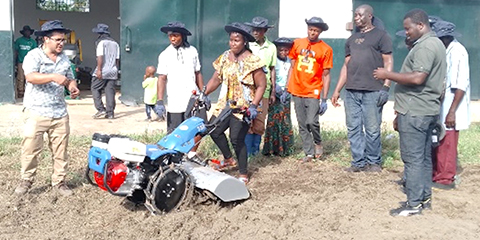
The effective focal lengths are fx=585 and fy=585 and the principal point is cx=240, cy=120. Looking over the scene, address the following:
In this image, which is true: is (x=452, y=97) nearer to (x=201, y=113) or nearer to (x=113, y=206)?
(x=201, y=113)

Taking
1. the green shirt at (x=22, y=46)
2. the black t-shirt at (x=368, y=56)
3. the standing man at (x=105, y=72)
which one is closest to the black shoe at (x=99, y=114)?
the standing man at (x=105, y=72)

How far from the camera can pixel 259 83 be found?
21.2ft

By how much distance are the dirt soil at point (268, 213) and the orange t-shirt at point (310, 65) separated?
1.16 m

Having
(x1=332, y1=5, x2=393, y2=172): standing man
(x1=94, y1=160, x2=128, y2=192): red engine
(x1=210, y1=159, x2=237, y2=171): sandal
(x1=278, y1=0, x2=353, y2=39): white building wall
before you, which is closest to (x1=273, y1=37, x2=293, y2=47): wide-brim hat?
(x1=332, y1=5, x2=393, y2=172): standing man

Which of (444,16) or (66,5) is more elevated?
(66,5)

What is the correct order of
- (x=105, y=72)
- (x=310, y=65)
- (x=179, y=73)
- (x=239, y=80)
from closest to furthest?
(x=239, y=80)
(x=179, y=73)
(x=310, y=65)
(x=105, y=72)

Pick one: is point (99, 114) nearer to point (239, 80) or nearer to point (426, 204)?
point (239, 80)

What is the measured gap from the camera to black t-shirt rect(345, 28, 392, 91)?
6887 millimetres

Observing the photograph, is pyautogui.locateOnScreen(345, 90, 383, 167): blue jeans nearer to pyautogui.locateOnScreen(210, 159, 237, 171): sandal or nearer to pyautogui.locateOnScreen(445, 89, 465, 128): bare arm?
pyautogui.locateOnScreen(445, 89, 465, 128): bare arm

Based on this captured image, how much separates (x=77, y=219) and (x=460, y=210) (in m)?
3.67

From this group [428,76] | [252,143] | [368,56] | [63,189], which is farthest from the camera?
[252,143]

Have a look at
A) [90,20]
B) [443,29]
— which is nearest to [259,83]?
[443,29]

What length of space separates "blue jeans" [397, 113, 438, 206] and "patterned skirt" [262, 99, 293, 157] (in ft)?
Result: 8.31

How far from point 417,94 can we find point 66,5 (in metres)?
17.6
